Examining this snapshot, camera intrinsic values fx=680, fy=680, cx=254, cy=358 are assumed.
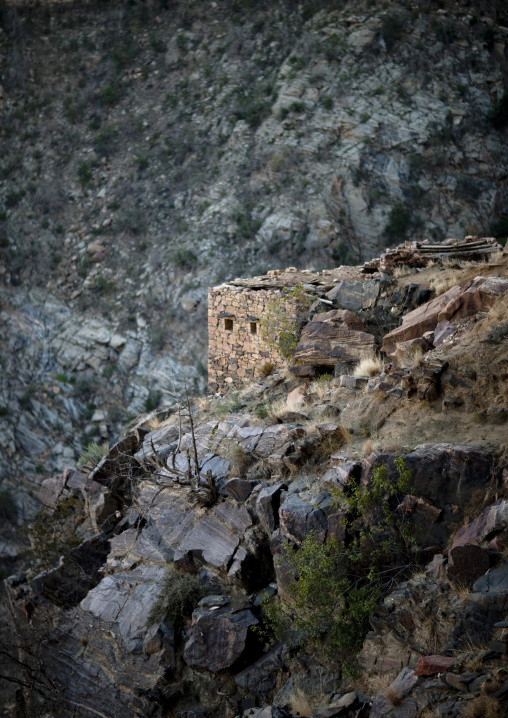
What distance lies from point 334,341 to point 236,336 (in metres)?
3.07

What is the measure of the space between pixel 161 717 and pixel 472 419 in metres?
7.25

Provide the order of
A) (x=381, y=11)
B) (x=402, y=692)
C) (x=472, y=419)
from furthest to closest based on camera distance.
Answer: (x=381, y=11), (x=472, y=419), (x=402, y=692)

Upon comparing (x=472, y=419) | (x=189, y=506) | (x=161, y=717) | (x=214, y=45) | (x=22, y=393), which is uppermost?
(x=214, y=45)

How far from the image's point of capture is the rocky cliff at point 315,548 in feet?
29.1

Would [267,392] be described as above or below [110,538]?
above

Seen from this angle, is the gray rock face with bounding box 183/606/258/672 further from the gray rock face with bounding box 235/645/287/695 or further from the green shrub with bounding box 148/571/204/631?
the green shrub with bounding box 148/571/204/631

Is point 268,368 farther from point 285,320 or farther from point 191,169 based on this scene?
point 191,169

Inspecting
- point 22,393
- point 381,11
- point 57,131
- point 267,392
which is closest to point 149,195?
point 57,131

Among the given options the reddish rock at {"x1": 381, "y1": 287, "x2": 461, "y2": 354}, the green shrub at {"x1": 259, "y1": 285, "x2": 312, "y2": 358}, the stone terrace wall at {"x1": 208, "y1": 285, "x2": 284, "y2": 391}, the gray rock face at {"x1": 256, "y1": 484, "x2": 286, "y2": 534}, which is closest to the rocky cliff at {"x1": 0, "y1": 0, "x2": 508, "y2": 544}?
the stone terrace wall at {"x1": 208, "y1": 285, "x2": 284, "y2": 391}

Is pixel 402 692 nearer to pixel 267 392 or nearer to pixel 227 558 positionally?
pixel 227 558

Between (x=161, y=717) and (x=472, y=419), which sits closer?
(x=472, y=419)

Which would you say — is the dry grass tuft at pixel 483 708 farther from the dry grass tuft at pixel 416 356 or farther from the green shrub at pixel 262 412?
the green shrub at pixel 262 412

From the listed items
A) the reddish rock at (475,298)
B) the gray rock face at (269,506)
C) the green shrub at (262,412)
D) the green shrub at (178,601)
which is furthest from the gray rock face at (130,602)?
the reddish rock at (475,298)

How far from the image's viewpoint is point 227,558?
12.2m
